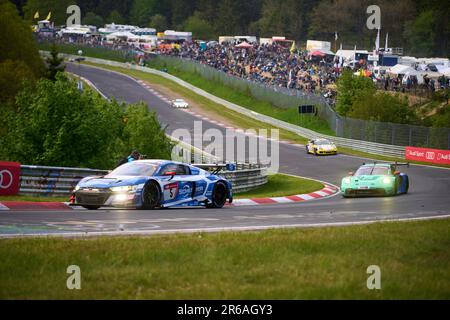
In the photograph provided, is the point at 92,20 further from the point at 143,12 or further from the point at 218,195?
the point at 218,195

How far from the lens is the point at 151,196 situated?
67.4 feet

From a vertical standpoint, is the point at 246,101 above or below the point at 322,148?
above

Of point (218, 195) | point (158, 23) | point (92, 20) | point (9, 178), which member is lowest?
point (218, 195)

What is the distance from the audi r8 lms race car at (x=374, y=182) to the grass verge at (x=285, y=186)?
518 cm

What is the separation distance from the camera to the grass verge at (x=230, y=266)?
975 centimetres

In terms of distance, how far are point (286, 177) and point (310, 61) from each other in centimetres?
4681

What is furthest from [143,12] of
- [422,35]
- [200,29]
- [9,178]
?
[9,178]

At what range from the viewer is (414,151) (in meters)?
53.5

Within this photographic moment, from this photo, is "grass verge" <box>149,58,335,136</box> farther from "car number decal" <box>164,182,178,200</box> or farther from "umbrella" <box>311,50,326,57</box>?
"car number decal" <box>164,182,178,200</box>

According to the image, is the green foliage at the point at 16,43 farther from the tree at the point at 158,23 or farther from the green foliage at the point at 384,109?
the tree at the point at 158,23

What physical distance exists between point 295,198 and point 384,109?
33625 millimetres

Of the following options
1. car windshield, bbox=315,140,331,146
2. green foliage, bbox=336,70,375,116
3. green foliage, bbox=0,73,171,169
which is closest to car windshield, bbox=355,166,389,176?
green foliage, bbox=0,73,171,169
